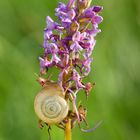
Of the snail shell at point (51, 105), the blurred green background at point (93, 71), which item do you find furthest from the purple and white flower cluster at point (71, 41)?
the blurred green background at point (93, 71)

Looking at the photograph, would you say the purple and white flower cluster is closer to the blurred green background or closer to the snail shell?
the snail shell

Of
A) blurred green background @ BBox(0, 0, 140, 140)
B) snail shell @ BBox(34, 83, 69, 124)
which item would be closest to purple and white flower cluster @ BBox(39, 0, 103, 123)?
snail shell @ BBox(34, 83, 69, 124)

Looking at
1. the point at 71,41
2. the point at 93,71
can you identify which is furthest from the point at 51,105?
the point at 93,71

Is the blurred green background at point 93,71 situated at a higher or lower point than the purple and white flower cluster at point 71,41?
higher

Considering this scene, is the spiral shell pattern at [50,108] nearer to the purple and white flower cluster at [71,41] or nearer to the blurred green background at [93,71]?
the purple and white flower cluster at [71,41]

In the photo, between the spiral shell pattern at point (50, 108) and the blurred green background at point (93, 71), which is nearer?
the spiral shell pattern at point (50, 108)

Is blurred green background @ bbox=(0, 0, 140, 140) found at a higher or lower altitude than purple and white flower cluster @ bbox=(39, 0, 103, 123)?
higher

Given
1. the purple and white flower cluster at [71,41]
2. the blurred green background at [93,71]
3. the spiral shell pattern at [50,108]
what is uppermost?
the blurred green background at [93,71]
